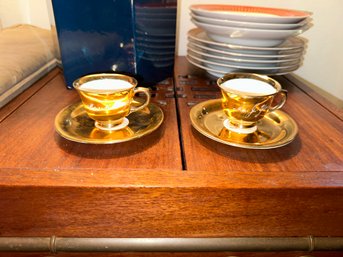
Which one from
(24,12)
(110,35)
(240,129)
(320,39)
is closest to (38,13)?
(24,12)

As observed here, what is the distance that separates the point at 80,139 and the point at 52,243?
5.2 inches

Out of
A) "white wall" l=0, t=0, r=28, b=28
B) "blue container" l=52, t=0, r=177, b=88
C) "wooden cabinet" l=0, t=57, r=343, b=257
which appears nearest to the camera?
"wooden cabinet" l=0, t=57, r=343, b=257

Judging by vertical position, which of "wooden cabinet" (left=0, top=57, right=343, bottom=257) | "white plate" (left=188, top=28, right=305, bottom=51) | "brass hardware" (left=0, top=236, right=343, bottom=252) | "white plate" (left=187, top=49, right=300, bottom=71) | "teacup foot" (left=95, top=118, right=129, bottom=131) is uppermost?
"white plate" (left=188, top=28, right=305, bottom=51)

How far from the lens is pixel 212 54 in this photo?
62 centimetres

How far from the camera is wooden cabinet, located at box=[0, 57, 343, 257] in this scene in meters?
0.34

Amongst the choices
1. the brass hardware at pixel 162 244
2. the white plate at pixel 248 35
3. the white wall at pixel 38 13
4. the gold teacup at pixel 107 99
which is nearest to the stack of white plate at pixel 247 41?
the white plate at pixel 248 35

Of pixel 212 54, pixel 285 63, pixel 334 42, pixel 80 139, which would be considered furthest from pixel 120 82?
pixel 334 42

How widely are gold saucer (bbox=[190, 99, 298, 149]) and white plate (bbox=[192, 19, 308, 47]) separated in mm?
145

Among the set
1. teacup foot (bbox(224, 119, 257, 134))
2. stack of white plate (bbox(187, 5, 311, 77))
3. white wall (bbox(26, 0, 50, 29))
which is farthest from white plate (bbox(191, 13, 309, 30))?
white wall (bbox(26, 0, 50, 29))

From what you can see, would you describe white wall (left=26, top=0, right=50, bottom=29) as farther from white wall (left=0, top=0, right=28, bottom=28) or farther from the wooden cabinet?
the wooden cabinet

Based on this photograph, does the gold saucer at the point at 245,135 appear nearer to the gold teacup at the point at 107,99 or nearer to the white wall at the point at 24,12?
the gold teacup at the point at 107,99

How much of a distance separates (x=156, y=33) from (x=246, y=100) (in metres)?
0.27

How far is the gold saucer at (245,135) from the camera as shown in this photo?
403mm

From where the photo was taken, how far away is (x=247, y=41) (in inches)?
22.7
